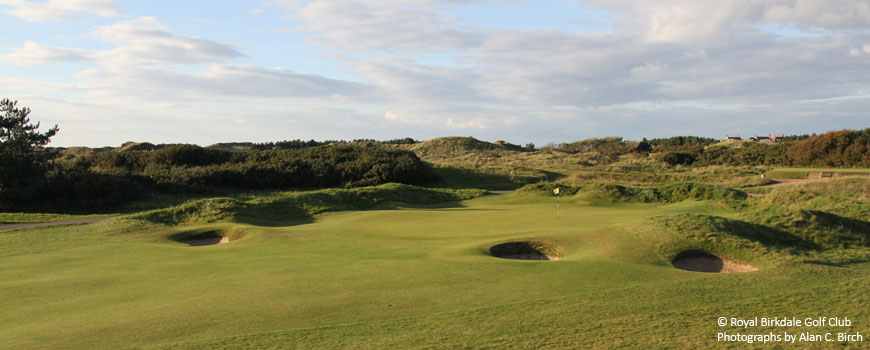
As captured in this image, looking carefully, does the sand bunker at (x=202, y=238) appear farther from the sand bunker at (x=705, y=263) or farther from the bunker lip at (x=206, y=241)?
the sand bunker at (x=705, y=263)

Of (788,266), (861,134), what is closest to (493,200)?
(788,266)

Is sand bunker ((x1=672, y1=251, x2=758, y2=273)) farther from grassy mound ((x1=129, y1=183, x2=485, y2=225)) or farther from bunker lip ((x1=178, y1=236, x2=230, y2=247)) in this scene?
grassy mound ((x1=129, y1=183, x2=485, y2=225))

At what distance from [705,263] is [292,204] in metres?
17.5

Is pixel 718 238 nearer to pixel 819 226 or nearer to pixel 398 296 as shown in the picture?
pixel 819 226

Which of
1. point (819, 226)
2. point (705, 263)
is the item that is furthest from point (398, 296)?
point (819, 226)

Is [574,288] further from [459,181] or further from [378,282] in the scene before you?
[459,181]

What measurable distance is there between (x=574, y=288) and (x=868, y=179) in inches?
1127

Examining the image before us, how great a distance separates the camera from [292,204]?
79.8 feet

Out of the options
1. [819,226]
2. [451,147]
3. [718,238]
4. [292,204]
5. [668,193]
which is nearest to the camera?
[718,238]

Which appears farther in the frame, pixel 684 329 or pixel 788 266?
pixel 788 266

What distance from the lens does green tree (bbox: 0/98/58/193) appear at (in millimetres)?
27406

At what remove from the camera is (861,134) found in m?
49.1

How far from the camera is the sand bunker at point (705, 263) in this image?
35.6 ft

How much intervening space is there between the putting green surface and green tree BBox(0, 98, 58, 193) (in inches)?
695
